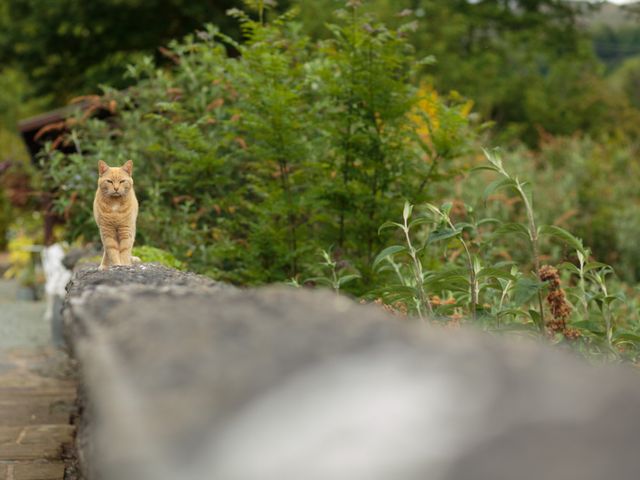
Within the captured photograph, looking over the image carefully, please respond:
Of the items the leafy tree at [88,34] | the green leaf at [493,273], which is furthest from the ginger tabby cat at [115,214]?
the leafy tree at [88,34]

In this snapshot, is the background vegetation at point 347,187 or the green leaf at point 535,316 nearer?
the green leaf at point 535,316

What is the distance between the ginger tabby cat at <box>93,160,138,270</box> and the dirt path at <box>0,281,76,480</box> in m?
1.42

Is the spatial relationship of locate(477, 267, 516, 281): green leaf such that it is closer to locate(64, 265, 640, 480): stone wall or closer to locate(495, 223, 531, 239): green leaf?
locate(495, 223, 531, 239): green leaf

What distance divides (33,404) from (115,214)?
2.86 m

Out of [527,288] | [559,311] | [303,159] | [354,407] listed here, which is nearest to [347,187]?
[303,159]

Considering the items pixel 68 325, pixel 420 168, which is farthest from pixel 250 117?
pixel 68 325

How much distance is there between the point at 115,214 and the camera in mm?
3891

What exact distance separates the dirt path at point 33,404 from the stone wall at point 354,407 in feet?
10.9

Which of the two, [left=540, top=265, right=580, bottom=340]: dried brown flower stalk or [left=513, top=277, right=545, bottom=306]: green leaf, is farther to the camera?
[left=540, top=265, right=580, bottom=340]: dried brown flower stalk

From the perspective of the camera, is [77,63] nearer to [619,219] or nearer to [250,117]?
[619,219]

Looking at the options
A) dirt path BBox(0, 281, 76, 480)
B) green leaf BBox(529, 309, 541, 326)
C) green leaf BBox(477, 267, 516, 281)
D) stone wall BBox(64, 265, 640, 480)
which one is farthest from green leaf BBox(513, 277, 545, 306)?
dirt path BBox(0, 281, 76, 480)

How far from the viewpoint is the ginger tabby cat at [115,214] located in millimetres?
3820

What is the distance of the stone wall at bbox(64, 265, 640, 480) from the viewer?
49.0 inches

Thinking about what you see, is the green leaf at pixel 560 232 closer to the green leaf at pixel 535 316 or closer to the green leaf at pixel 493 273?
the green leaf at pixel 493 273
